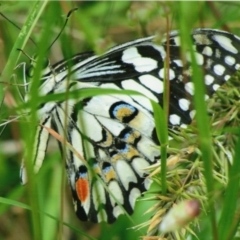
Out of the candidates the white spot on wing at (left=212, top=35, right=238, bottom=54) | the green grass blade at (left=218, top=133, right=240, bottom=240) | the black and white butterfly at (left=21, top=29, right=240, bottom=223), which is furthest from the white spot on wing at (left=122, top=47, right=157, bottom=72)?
the green grass blade at (left=218, top=133, right=240, bottom=240)

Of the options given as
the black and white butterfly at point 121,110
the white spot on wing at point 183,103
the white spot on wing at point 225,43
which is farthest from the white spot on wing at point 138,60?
the white spot on wing at point 225,43

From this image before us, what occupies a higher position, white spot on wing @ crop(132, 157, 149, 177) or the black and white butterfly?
the black and white butterfly

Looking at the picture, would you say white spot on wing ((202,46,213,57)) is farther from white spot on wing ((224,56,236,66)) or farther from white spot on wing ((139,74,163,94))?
white spot on wing ((139,74,163,94))

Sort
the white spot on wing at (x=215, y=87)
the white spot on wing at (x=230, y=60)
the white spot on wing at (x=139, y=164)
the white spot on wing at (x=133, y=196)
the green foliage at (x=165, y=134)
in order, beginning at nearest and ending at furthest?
the green foliage at (x=165, y=134) → the white spot on wing at (x=215, y=87) → the white spot on wing at (x=230, y=60) → the white spot on wing at (x=133, y=196) → the white spot on wing at (x=139, y=164)

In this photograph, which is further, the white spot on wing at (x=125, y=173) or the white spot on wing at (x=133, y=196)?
the white spot on wing at (x=125, y=173)

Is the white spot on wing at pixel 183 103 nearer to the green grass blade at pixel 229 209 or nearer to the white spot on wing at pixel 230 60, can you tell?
the white spot on wing at pixel 230 60

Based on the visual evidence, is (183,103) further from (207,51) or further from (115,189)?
(115,189)

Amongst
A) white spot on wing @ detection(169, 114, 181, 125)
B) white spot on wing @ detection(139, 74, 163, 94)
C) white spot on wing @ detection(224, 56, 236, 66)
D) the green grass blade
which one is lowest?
the green grass blade

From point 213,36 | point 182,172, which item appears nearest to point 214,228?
point 182,172

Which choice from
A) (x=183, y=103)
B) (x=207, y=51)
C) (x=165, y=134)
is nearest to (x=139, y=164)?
(x=183, y=103)
